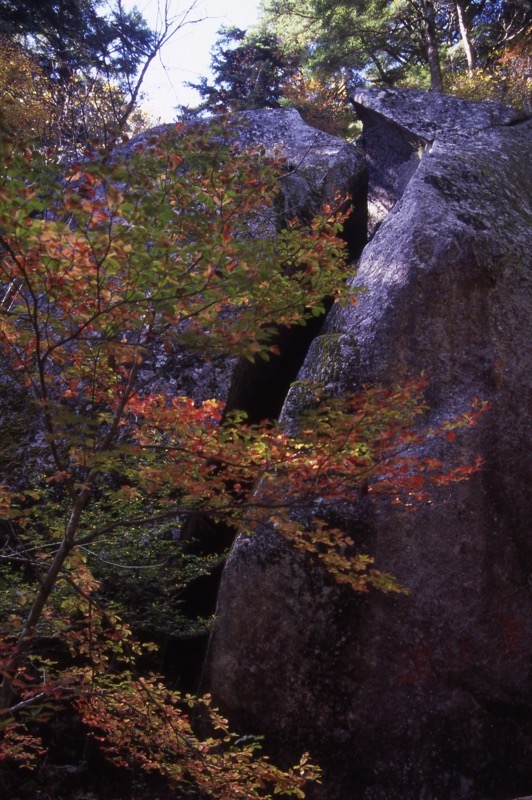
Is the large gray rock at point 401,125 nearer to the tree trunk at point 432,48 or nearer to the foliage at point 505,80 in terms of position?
the foliage at point 505,80

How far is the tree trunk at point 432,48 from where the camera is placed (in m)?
15.7

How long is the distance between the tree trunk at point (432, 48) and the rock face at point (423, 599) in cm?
1024

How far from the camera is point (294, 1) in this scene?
18.7 meters

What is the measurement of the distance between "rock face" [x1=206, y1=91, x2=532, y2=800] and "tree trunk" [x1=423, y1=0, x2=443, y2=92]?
10.2 metres

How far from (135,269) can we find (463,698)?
5.73 m

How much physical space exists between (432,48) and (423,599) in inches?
628

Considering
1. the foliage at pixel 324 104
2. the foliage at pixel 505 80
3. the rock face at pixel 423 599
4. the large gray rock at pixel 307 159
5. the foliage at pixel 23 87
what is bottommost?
the rock face at pixel 423 599

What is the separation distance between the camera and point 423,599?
20.6ft

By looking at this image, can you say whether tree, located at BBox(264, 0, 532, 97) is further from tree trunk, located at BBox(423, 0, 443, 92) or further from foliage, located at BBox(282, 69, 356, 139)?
foliage, located at BBox(282, 69, 356, 139)

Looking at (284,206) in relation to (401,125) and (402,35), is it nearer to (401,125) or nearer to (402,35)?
(401,125)

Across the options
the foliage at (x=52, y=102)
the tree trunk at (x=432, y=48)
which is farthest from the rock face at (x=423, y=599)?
the tree trunk at (x=432, y=48)

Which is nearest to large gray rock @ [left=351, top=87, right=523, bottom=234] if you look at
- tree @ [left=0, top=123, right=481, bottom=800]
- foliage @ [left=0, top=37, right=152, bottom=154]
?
foliage @ [left=0, top=37, right=152, bottom=154]

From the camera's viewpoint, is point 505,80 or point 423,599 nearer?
point 423,599

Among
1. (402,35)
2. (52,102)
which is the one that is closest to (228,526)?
→ (52,102)
